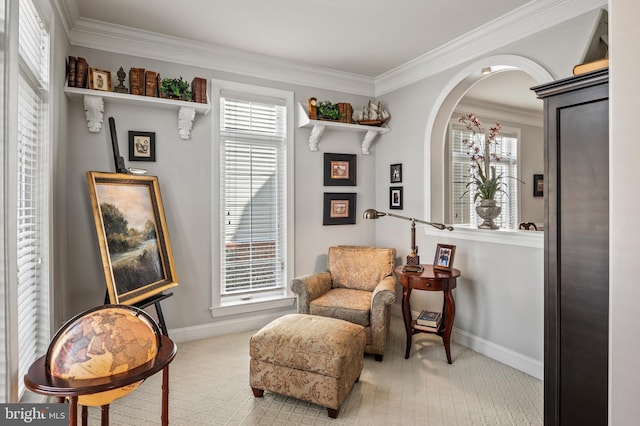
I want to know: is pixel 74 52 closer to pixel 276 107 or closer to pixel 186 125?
pixel 186 125

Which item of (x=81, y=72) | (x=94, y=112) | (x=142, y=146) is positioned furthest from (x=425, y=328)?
(x=81, y=72)

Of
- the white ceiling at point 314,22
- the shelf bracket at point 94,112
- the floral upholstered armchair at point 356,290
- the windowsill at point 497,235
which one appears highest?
the white ceiling at point 314,22

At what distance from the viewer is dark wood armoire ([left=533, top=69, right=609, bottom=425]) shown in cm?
155

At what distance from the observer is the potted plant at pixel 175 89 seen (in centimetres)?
312

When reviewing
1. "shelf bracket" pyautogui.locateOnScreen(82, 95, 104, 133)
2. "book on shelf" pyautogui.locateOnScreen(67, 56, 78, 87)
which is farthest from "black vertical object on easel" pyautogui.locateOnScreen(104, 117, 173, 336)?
"book on shelf" pyautogui.locateOnScreen(67, 56, 78, 87)

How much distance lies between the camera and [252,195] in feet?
12.3

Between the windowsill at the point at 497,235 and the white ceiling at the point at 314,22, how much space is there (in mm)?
1682

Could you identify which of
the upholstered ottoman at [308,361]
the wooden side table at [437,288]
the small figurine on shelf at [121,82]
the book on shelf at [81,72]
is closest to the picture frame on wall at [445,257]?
the wooden side table at [437,288]

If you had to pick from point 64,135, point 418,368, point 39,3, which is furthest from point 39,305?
point 418,368

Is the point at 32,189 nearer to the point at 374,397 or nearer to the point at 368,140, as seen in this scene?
the point at 374,397

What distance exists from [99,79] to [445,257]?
3157 mm

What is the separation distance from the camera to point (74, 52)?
2.96m

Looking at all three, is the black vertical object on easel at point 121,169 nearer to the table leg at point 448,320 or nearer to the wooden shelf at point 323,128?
the wooden shelf at point 323,128

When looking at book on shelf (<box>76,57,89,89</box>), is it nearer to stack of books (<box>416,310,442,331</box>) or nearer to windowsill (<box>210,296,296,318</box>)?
windowsill (<box>210,296,296,318</box>)
